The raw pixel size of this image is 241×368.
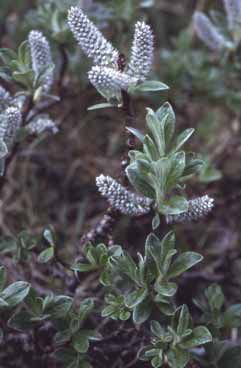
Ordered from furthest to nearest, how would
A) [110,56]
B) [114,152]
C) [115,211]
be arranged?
1. [114,152]
2. [115,211]
3. [110,56]

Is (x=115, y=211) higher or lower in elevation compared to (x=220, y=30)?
lower

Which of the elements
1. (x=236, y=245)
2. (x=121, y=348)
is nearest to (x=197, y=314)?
(x=236, y=245)

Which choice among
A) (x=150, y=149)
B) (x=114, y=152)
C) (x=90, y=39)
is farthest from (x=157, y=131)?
(x=114, y=152)

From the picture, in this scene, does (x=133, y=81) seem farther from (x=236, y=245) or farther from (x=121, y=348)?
(x=236, y=245)

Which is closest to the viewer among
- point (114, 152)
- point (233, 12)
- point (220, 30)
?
point (233, 12)

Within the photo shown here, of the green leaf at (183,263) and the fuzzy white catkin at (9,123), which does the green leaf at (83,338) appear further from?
the fuzzy white catkin at (9,123)

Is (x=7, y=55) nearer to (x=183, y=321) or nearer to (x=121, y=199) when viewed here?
(x=121, y=199)

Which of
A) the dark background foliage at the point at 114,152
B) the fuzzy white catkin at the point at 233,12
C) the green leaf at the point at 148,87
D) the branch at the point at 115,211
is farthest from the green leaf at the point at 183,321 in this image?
the fuzzy white catkin at the point at 233,12

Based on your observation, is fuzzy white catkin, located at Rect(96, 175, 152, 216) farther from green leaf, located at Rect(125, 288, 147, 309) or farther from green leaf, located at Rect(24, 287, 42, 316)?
green leaf, located at Rect(24, 287, 42, 316)

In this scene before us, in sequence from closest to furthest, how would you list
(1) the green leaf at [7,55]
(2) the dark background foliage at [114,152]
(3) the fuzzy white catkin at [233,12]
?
1. (1) the green leaf at [7,55]
2. (3) the fuzzy white catkin at [233,12]
3. (2) the dark background foliage at [114,152]
